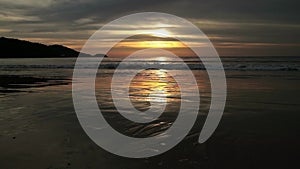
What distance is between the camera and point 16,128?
22.3 ft

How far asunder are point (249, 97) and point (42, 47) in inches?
5193

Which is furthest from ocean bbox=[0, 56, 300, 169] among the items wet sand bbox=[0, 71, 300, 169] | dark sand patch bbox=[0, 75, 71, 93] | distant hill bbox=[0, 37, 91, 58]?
distant hill bbox=[0, 37, 91, 58]

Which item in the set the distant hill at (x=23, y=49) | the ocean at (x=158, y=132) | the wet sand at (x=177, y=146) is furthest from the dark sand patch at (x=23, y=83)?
the distant hill at (x=23, y=49)

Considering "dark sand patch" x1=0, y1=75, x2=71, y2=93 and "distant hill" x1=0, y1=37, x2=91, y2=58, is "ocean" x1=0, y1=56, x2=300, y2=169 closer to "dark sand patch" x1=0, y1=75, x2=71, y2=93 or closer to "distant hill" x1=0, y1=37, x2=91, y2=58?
"dark sand patch" x1=0, y1=75, x2=71, y2=93

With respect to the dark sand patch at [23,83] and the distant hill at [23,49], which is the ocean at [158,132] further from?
the distant hill at [23,49]

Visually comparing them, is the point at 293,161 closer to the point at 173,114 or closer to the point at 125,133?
the point at 125,133

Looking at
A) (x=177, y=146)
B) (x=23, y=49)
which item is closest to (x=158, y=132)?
(x=177, y=146)

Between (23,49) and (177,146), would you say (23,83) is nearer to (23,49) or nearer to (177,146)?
(177,146)

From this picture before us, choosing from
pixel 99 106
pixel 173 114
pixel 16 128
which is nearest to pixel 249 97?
pixel 173 114

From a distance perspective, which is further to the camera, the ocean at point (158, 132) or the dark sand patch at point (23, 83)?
the dark sand patch at point (23, 83)

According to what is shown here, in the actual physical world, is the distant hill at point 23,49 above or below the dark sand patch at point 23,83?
above

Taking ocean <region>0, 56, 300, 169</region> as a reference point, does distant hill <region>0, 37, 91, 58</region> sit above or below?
above

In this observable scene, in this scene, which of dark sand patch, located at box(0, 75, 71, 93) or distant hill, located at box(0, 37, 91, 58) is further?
distant hill, located at box(0, 37, 91, 58)

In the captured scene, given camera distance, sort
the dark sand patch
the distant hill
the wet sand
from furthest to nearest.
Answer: the distant hill, the dark sand patch, the wet sand
